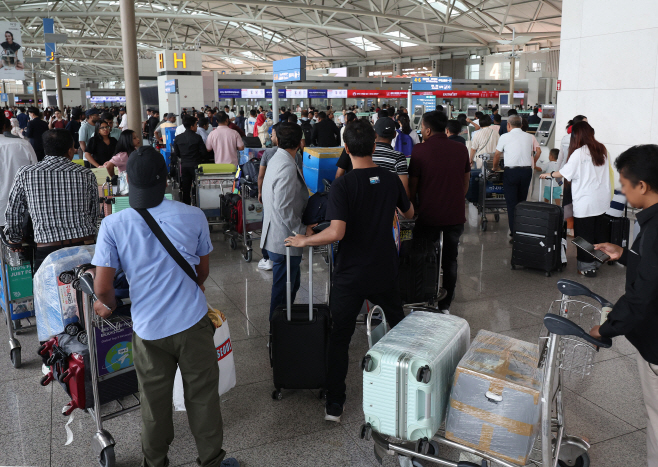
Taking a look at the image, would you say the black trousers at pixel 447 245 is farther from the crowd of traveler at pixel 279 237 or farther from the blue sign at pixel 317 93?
the blue sign at pixel 317 93

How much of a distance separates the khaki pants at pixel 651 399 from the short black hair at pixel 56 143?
3537mm

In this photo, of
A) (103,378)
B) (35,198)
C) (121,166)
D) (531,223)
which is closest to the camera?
(103,378)

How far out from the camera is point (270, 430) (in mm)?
3061

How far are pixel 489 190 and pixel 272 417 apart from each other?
19.0 feet

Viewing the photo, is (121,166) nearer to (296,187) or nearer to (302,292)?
(302,292)

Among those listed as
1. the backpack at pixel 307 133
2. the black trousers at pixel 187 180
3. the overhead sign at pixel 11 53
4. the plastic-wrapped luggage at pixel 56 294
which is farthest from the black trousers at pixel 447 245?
the overhead sign at pixel 11 53

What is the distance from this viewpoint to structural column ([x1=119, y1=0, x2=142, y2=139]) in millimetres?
7797

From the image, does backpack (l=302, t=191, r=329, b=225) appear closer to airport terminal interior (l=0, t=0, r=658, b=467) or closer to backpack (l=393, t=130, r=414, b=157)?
airport terminal interior (l=0, t=0, r=658, b=467)

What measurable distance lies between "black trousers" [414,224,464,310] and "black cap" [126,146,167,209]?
2.69 meters

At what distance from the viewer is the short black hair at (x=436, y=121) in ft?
14.3

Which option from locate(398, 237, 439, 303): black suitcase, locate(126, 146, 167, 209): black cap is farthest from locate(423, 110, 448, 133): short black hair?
locate(126, 146, 167, 209): black cap

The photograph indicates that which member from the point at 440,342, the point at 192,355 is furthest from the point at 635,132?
the point at 192,355

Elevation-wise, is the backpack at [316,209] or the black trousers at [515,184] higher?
the backpack at [316,209]

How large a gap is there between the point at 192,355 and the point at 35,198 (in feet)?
6.38
